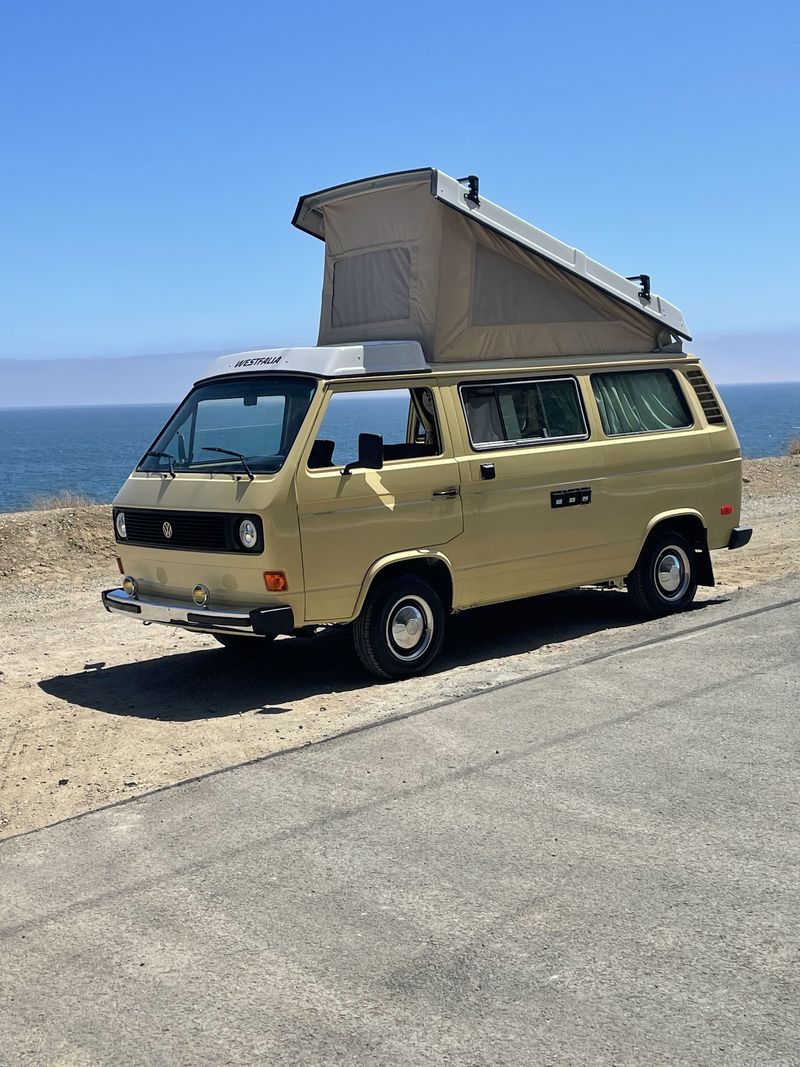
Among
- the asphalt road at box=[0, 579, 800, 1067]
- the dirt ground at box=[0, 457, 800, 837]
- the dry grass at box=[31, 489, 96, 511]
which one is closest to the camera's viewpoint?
the asphalt road at box=[0, 579, 800, 1067]

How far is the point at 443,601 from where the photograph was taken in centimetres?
882

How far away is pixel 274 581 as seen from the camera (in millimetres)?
7738

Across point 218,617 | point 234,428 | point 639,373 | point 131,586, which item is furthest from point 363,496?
point 639,373

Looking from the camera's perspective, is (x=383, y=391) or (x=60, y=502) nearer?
(x=383, y=391)

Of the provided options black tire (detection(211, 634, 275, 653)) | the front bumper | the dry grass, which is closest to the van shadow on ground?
black tire (detection(211, 634, 275, 653))

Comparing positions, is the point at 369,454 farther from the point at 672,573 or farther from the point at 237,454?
the point at 672,573

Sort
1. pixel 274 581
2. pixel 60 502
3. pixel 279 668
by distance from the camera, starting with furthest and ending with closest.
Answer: pixel 60 502
pixel 279 668
pixel 274 581

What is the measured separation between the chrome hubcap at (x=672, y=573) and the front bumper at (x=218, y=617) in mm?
3822

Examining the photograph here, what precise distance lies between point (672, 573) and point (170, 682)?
4399 millimetres

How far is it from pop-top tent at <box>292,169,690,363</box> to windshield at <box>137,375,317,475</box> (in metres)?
1.20

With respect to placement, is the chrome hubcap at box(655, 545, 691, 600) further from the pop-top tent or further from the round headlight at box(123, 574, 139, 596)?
the round headlight at box(123, 574, 139, 596)

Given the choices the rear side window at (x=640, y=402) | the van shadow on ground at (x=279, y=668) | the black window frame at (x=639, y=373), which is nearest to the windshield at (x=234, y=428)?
the van shadow on ground at (x=279, y=668)

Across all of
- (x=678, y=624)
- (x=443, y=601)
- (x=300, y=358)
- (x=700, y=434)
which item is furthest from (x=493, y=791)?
(x=700, y=434)

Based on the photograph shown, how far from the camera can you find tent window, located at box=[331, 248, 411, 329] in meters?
9.09
